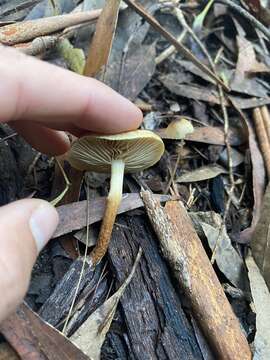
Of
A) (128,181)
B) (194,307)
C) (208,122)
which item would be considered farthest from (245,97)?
(194,307)

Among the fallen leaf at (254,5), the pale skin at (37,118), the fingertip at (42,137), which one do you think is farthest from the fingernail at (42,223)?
the fallen leaf at (254,5)

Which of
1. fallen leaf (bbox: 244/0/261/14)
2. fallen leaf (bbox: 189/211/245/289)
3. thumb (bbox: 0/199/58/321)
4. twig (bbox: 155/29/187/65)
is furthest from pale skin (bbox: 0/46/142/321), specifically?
fallen leaf (bbox: 244/0/261/14)

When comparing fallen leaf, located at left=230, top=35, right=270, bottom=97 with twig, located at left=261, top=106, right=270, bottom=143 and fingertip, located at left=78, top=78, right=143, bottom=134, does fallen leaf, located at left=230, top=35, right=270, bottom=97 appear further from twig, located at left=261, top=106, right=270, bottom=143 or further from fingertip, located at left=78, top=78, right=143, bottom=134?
fingertip, located at left=78, top=78, right=143, bottom=134

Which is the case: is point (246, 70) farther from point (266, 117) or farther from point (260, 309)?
point (260, 309)

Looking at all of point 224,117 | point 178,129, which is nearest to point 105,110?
point 178,129

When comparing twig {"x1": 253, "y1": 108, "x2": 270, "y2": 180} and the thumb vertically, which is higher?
the thumb

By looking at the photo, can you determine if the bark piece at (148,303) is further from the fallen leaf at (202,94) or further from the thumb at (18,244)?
the fallen leaf at (202,94)

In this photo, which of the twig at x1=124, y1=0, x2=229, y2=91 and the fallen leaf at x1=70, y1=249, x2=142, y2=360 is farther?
the twig at x1=124, y1=0, x2=229, y2=91

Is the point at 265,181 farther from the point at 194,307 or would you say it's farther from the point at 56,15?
the point at 56,15
